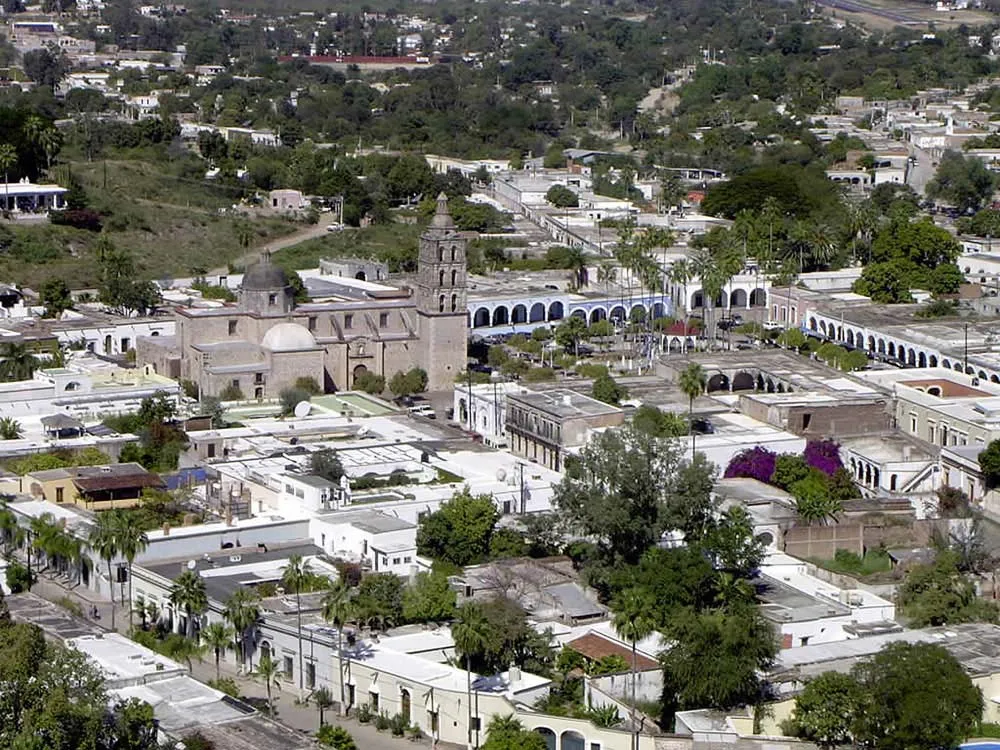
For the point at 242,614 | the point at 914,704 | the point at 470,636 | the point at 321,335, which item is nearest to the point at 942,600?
the point at 914,704

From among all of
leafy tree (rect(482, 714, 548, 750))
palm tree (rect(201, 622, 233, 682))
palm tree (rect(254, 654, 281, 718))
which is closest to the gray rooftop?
palm tree (rect(201, 622, 233, 682))

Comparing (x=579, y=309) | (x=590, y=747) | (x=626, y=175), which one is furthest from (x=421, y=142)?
(x=590, y=747)

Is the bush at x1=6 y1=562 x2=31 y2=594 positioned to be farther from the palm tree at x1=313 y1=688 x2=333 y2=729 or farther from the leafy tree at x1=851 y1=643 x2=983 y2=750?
the leafy tree at x1=851 y1=643 x2=983 y2=750

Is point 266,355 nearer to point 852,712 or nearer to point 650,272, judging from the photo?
point 650,272

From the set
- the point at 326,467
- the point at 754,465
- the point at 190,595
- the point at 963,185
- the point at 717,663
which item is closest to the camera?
the point at 717,663

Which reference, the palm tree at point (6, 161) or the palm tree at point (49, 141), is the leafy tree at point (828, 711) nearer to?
the palm tree at point (6, 161)

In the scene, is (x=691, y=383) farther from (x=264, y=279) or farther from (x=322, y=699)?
(x=322, y=699)
